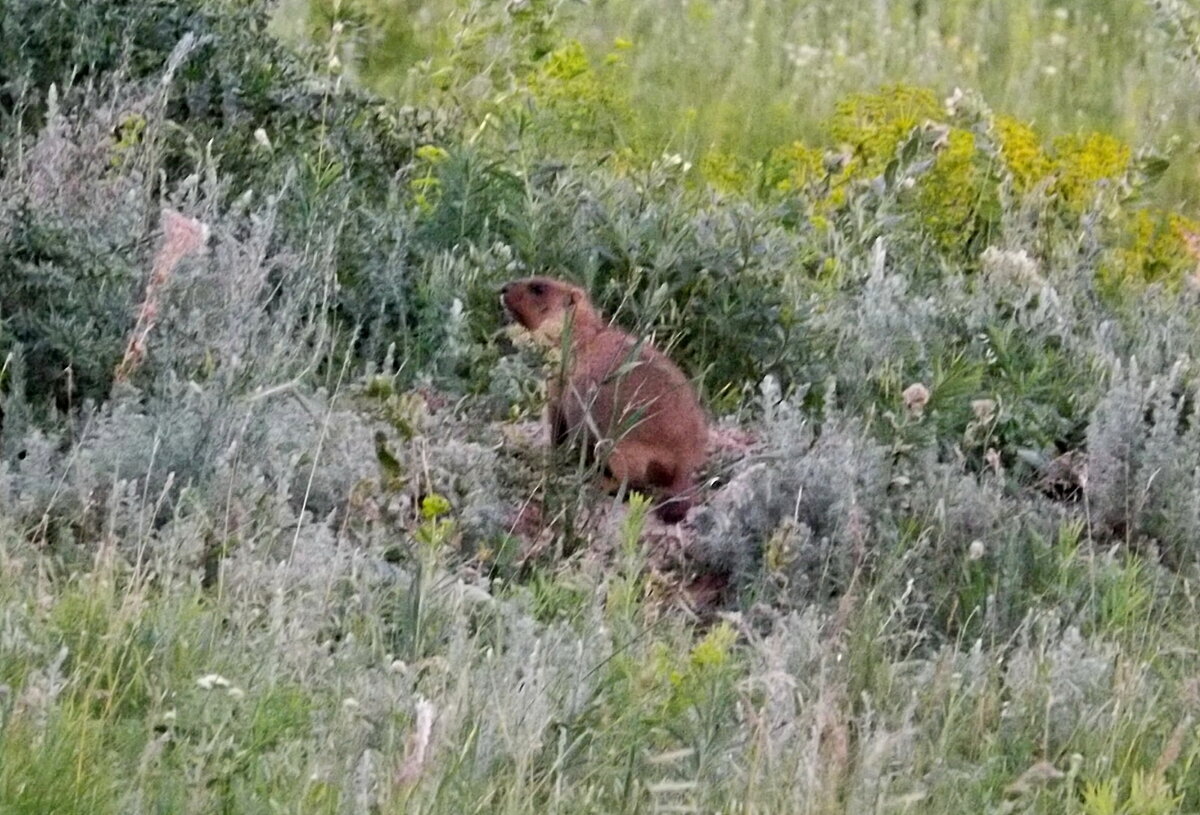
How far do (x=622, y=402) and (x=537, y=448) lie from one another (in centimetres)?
25

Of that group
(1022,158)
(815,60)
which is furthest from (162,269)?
(815,60)

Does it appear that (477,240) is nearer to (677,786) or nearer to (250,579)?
(250,579)

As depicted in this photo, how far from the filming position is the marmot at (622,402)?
5215 millimetres

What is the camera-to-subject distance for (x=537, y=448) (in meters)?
5.33

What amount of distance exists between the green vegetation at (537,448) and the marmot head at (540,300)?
0.44 ft

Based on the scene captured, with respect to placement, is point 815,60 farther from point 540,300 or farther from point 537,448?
point 537,448

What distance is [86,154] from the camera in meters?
5.86

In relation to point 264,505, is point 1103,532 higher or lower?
lower

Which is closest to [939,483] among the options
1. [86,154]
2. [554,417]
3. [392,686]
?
[554,417]

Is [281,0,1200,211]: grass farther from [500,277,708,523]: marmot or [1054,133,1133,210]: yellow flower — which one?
[500,277,708,523]: marmot

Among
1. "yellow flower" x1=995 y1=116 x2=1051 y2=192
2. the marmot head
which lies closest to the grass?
"yellow flower" x1=995 y1=116 x2=1051 y2=192

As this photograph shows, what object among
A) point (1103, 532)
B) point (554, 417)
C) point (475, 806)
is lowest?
point (1103, 532)

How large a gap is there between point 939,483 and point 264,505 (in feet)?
5.93

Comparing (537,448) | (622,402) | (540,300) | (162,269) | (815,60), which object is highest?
(162,269)
